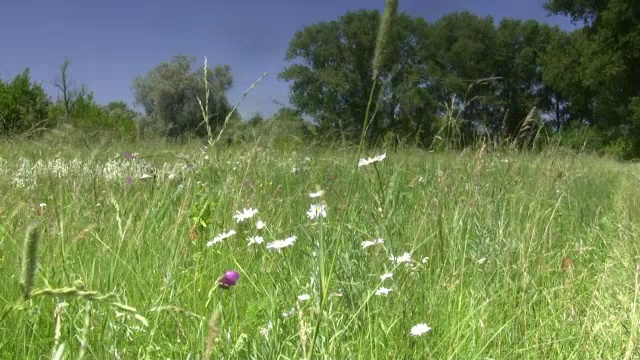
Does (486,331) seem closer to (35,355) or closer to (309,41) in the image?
(35,355)

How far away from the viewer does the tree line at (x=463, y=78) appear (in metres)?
20.9

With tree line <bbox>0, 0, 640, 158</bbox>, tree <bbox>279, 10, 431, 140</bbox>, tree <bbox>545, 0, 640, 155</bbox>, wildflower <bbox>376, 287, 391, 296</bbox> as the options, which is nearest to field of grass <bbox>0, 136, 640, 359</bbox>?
wildflower <bbox>376, 287, 391, 296</bbox>

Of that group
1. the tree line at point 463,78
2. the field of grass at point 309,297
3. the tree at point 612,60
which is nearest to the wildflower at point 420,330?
the field of grass at point 309,297

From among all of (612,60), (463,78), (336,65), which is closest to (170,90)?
(336,65)

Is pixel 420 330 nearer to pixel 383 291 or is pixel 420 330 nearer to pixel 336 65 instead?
pixel 383 291

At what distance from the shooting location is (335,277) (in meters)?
1.90

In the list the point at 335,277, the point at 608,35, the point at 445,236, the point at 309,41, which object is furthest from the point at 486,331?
the point at 309,41

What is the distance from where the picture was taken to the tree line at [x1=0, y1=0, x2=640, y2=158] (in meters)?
20.9

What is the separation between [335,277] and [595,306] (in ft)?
3.14

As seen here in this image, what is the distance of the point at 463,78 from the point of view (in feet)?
81.0

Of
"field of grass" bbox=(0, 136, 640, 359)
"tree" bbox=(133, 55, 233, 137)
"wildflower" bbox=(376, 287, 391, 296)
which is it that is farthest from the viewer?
"tree" bbox=(133, 55, 233, 137)

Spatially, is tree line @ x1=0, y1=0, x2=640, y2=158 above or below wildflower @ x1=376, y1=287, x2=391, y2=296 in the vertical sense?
above

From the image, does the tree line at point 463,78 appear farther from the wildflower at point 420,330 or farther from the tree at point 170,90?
the wildflower at point 420,330

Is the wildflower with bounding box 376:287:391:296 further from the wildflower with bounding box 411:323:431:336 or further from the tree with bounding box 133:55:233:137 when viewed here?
the tree with bounding box 133:55:233:137
